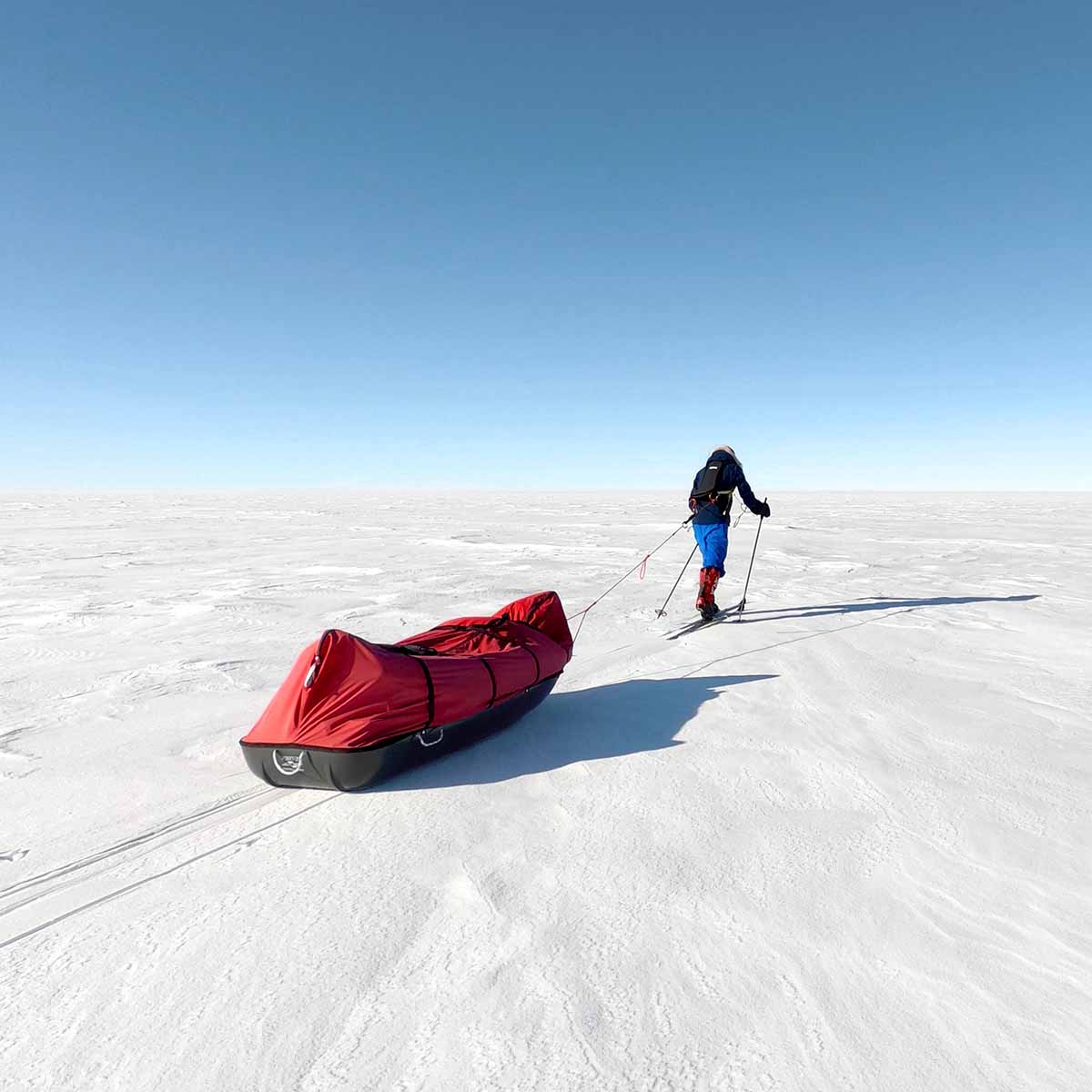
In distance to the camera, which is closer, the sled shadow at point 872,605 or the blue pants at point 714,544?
the blue pants at point 714,544

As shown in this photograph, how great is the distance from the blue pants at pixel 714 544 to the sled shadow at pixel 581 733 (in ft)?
6.71

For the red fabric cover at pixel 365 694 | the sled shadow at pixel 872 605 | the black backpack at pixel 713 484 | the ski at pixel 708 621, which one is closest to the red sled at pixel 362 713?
the red fabric cover at pixel 365 694

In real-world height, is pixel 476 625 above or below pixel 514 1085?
above

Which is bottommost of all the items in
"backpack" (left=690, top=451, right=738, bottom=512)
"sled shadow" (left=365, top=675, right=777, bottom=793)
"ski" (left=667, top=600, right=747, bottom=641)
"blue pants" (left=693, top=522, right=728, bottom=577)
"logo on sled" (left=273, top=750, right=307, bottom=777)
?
"sled shadow" (left=365, top=675, right=777, bottom=793)

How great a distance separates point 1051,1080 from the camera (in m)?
1.47

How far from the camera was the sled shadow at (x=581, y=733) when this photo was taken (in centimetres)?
308

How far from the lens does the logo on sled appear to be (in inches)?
107

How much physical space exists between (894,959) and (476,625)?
259 centimetres

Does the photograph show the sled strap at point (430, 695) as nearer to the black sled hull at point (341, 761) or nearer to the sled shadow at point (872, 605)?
the black sled hull at point (341, 761)

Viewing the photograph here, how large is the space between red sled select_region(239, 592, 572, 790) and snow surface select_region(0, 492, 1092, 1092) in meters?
0.17

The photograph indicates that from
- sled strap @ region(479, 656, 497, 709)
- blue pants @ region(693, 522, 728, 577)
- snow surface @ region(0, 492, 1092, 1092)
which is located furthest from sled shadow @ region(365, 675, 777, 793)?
blue pants @ region(693, 522, 728, 577)

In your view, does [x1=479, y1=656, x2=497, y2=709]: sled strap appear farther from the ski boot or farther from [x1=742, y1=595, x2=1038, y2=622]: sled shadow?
[x1=742, y1=595, x2=1038, y2=622]: sled shadow

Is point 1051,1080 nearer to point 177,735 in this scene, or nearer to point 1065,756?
point 1065,756

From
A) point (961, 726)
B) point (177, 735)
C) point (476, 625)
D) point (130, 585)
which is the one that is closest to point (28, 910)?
point (177, 735)
